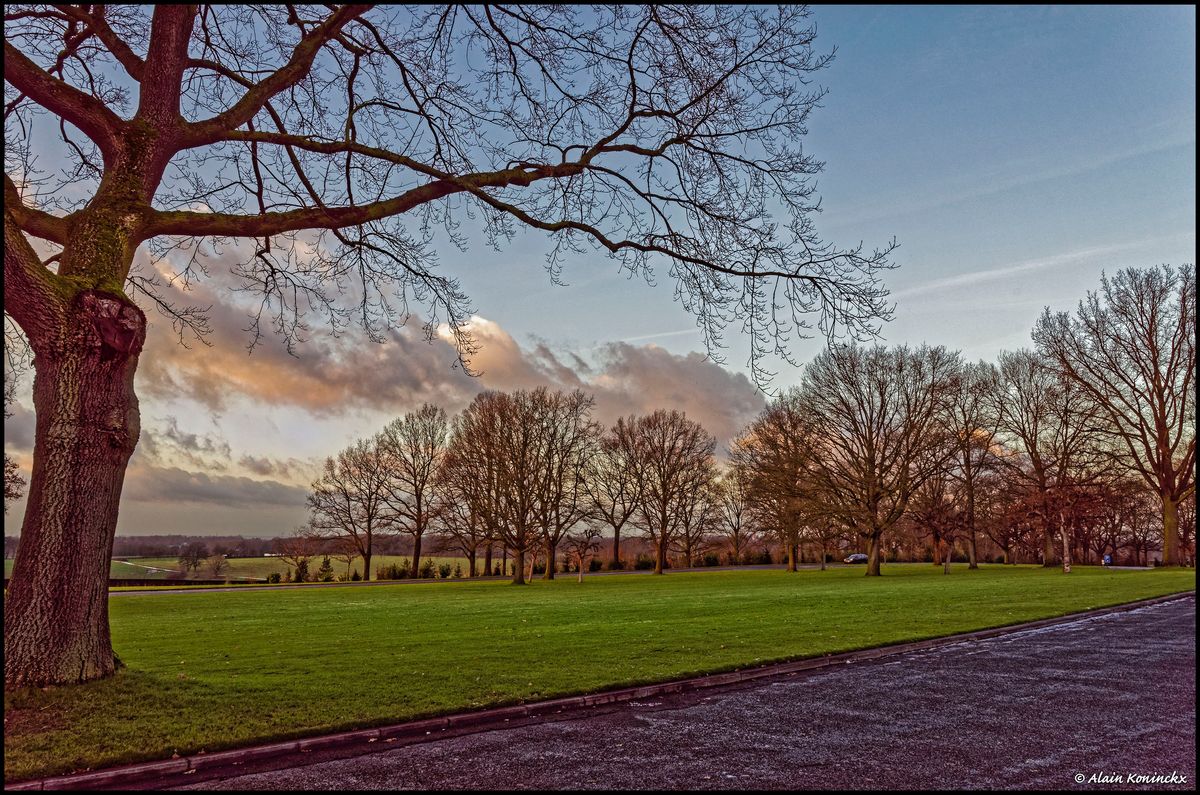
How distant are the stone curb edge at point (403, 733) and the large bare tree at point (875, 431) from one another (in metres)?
33.6

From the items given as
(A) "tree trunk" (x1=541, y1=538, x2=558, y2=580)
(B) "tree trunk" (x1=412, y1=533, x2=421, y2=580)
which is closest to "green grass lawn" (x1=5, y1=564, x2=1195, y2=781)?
(A) "tree trunk" (x1=541, y1=538, x2=558, y2=580)

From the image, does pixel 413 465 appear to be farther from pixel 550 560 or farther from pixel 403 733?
pixel 403 733

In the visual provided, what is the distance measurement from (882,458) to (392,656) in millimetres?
37577

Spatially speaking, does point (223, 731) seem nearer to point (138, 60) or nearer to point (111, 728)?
point (111, 728)

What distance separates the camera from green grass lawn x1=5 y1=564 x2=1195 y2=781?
6.64 metres

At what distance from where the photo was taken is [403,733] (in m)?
6.82

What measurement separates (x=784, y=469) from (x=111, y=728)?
40114 millimetres

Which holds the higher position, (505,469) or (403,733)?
(505,469)

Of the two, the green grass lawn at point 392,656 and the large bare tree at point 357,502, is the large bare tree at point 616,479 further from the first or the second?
the green grass lawn at point 392,656

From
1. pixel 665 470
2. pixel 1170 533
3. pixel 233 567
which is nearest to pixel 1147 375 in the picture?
pixel 1170 533

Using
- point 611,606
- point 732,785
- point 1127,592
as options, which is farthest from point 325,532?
point 732,785

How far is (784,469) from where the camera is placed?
Answer: 1713 inches

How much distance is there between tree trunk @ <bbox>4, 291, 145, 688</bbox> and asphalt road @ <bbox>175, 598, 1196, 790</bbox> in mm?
3307

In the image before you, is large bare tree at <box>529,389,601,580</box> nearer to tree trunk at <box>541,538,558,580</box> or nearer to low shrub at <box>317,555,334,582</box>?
tree trunk at <box>541,538,558,580</box>
